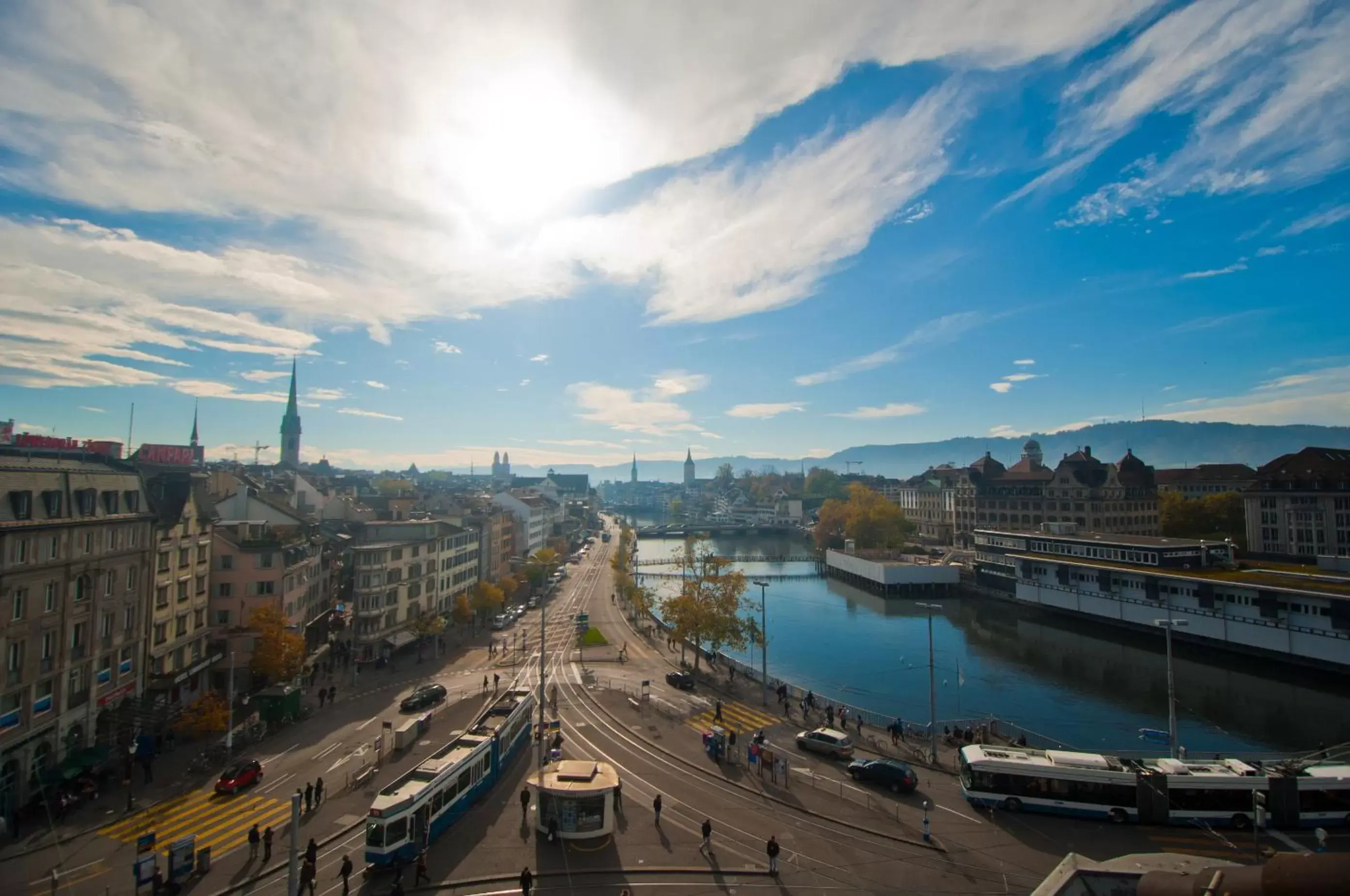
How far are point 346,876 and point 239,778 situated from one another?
41.2 feet

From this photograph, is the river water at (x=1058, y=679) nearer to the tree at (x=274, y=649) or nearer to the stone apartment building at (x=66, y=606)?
the tree at (x=274, y=649)

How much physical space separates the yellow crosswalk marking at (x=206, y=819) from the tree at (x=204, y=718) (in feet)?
19.0

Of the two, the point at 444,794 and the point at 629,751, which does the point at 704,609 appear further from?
the point at 444,794

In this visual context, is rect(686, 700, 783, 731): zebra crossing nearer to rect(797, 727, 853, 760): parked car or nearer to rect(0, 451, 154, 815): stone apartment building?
rect(797, 727, 853, 760): parked car

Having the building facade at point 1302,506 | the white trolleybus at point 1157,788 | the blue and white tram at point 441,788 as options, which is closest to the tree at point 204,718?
the blue and white tram at point 441,788

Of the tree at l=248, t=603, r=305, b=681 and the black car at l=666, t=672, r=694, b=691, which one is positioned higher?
the tree at l=248, t=603, r=305, b=681

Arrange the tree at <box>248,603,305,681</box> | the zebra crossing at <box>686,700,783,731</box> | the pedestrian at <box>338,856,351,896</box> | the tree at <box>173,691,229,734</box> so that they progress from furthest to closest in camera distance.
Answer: the tree at <box>248,603,305,681</box>, the zebra crossing at <box>686,700,783,731</box>, the tree at <box>173,691,229,734</box>, the pedestrian at <box>338,856,351,896</box>

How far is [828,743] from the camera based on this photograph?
34.7 meters

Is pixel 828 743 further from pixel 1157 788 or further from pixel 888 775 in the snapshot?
pixel 1157 788

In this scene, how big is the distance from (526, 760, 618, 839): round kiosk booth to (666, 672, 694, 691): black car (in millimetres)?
21953

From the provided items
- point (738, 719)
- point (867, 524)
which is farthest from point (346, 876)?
point (867, 524)

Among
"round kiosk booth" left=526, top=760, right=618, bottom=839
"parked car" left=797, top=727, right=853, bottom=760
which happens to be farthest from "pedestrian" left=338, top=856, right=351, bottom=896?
"parked car" left=797, top=727, right=853, bottom=760

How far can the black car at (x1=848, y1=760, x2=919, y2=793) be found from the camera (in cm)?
2992

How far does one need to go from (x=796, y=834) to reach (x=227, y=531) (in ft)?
145
